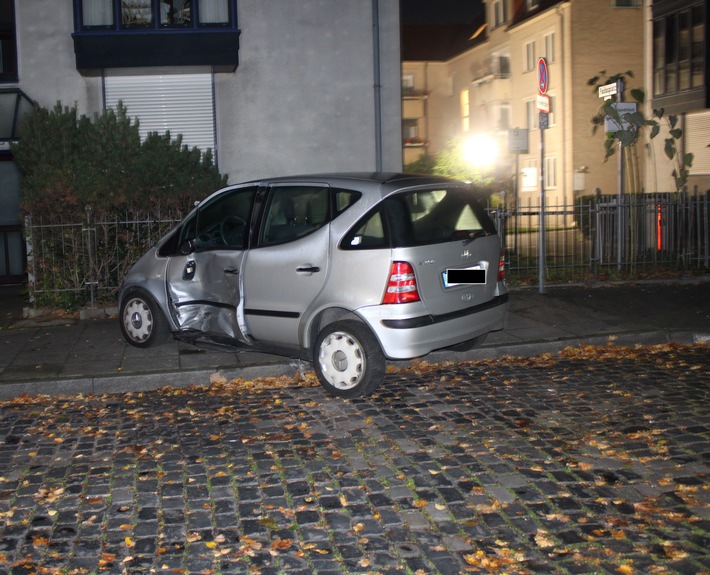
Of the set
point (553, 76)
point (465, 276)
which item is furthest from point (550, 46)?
point (465, 276)

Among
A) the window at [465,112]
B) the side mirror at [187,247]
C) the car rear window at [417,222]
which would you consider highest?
the window at [465,112]

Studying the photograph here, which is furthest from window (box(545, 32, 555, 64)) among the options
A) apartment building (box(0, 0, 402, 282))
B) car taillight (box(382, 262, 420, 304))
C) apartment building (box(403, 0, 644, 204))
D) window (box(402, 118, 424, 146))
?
car taillight (box(382, 262, 420, 304))

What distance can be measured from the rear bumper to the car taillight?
0.36ft

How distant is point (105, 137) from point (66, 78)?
403 cm

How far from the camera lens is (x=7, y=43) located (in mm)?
16156

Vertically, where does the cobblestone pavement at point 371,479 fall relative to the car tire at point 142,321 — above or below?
below

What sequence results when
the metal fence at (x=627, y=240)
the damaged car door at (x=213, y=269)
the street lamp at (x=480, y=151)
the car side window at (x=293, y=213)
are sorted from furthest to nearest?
the street lamp at (x=480, y=151)
the metal fence at (x=627, y=240)
the damaged car door at (x=213, y=269)
the car side window at (x=293, y=213)

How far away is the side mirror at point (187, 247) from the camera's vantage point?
8809 millimetres

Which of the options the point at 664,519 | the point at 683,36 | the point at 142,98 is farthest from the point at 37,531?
the point at 683,36

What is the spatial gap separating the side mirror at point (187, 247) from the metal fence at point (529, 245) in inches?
128

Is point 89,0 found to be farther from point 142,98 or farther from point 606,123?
point 606,123

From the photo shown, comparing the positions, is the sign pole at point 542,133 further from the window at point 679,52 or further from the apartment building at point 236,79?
the window at point 679,52

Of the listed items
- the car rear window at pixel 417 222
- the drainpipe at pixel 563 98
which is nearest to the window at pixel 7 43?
the car rear window at pixel 417 222

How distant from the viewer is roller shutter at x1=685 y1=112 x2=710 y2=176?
2309 centimetres
